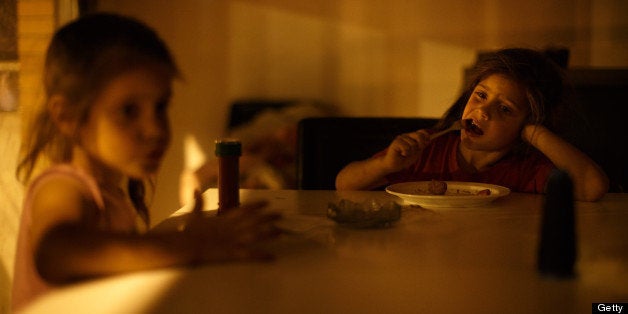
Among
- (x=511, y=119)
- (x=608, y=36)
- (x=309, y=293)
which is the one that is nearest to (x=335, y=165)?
(x=511, y=119)

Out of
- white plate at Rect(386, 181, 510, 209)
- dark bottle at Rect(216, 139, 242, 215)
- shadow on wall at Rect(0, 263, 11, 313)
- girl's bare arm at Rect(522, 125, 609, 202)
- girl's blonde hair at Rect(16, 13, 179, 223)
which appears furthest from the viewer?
shadow on wall at Rect(0, 263, 11, 313)

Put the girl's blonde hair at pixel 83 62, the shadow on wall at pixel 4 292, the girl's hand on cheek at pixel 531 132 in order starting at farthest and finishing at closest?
1. the shadow on wall at pixel 4 292
2. the girl's hand on cheek at pixel 531 132
3. the girl's blonde hair at pixel 83 62

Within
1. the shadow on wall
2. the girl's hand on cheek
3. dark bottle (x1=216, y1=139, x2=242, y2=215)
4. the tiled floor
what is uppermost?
the girl's hand on cheek

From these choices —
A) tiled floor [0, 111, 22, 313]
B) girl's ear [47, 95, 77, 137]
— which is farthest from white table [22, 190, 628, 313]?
tiled floor [0, 111, 22, 313]

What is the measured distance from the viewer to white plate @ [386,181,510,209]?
101 centimetres

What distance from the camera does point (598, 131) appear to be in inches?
75.6

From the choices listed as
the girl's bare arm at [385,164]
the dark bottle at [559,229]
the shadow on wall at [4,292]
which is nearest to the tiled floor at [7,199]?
the shadow on wall at [4,292]

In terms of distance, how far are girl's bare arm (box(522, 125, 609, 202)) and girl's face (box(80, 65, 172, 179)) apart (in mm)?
857

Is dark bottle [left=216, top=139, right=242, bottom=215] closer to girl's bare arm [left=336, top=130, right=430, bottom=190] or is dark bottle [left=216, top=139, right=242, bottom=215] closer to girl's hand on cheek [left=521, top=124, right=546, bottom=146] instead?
girl's bare arm [left=336, top=130, right=430, bottom=190]

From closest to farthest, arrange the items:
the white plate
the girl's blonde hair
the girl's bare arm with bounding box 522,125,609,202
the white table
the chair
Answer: the white table, the girl's blonde hair, the white plate, the girl's bare arm with bounding box 522,125,609,202, the chair

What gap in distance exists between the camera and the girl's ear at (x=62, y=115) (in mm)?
700

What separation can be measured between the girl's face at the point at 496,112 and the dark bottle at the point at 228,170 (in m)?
0.62

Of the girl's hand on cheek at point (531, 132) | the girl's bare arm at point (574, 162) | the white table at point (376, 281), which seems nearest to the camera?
the white table at point (376, 281)

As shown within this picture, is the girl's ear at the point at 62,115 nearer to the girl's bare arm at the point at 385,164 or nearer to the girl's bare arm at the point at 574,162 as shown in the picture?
the girl's bare arm at the point at 385,164
